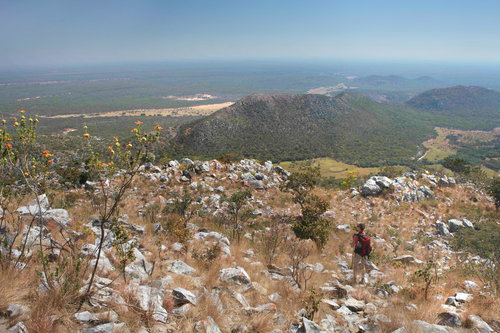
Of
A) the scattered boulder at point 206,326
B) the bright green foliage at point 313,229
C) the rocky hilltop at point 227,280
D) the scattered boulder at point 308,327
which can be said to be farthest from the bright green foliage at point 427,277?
the scattered boulder at point 206,326

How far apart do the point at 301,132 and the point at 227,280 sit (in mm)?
91983

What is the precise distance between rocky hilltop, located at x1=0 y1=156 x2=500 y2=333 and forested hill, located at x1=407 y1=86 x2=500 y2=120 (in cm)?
20720

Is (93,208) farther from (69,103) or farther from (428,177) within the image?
(69,103)

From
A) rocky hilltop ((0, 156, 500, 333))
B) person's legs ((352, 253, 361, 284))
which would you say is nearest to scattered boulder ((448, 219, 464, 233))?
rocky hilltop ((0, 156, 500, 333))

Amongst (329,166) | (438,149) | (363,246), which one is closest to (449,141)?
(438,149)

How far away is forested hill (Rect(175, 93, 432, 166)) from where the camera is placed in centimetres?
7275

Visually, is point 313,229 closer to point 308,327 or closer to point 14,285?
point 308,327

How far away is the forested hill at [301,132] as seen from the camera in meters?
72.8

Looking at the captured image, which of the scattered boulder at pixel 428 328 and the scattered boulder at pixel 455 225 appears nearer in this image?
the scattered boulder at pixel 428 328

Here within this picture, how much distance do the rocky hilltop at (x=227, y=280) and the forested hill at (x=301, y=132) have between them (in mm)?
54040

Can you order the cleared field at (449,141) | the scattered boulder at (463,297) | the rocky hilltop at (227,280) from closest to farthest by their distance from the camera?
1. the rocky hilltop at (227,280)
2. the scattered boulder at (463,297)
3. the cleared field at (449,141)

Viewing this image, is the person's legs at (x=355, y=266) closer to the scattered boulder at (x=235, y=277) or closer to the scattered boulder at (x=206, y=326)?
the scattered boulder at (x=235, y=277)

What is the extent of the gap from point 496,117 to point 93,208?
231483 millimetres

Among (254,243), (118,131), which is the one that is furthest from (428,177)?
(118,131)
